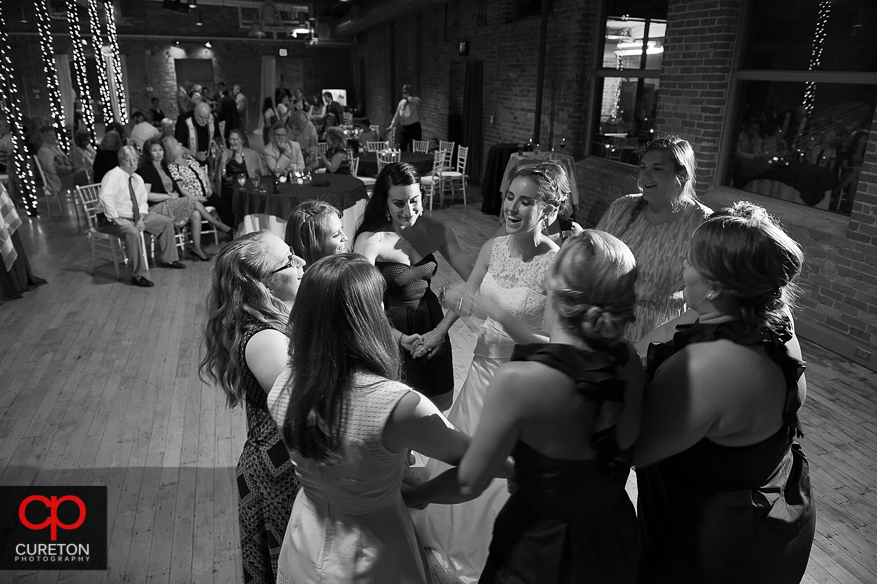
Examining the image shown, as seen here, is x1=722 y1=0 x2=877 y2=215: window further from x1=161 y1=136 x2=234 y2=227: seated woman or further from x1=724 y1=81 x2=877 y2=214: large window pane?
x1=161 y1=136 x2=234 y2=227: seated woman

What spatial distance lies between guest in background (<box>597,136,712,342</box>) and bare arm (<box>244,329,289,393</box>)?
1.48 meters

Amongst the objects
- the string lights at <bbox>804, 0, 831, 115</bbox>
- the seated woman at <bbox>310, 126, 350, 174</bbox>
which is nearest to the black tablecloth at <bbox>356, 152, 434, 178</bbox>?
the seated woman at <bbox>310, 126, 350, 174</bbox>

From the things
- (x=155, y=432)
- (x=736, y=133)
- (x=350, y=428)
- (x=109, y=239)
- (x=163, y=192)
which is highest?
(x=736, y=133)

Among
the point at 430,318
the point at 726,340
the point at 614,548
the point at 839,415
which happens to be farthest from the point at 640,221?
the point at 839,415

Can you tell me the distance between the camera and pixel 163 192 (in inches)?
249

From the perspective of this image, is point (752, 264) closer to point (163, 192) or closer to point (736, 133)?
point (736, 133)

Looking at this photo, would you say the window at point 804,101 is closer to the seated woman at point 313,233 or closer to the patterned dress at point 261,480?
the seated woman at point 313,233

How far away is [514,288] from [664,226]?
0.68 meters

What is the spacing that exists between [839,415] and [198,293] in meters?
5.16

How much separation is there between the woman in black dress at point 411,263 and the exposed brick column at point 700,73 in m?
3.93

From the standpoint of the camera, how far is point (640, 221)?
2.40 m

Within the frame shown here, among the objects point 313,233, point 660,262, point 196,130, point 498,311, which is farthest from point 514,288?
point 196,130

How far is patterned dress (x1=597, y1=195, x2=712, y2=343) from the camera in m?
2.27

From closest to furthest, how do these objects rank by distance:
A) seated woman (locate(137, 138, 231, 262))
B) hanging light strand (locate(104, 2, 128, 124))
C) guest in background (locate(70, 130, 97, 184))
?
1. seated woman (locate(137, 138, 231, 262))
2. guest in background (locate(70, 130, 97, 184))
3. hanging light strand (locate(104, 2, 128, 124))
